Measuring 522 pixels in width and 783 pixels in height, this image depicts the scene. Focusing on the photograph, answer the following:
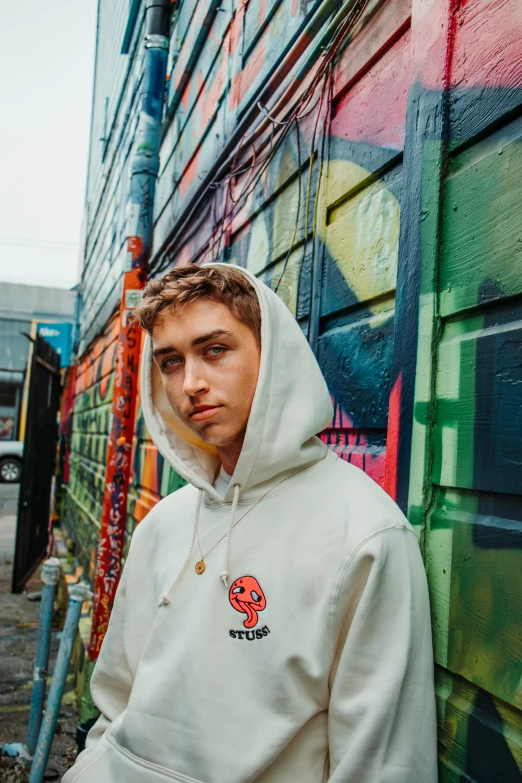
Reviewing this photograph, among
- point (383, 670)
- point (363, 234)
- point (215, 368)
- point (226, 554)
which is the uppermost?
point (363, 234)

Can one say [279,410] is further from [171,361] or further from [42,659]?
[42,659]

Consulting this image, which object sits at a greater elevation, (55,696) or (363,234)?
(363,234)

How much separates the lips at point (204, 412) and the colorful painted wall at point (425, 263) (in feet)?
1.59

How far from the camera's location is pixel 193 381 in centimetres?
165

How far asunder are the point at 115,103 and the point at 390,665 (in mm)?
10634

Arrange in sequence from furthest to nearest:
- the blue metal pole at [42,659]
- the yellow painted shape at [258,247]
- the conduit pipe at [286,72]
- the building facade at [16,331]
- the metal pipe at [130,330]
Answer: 1. the building facade at [16,331]
2. the metal pipe at [130,330]
3. the blue metal pole at [42,659]
4. the yellow painted shape at [258,247]
5. the conduit pipe at [286,72]

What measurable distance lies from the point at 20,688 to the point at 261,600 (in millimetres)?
4665

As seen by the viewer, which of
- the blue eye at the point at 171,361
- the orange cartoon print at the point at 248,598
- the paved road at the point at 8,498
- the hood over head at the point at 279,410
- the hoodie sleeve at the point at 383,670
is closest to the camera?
the hoodie sleeve at the point at 383,670

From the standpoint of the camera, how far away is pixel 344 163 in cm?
220

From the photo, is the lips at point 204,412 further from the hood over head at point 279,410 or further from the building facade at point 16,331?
the building facade at point 16,331

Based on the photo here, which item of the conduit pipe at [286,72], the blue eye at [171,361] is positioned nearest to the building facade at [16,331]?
the conduit pipe at [286,72]

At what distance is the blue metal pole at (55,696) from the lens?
10.0 ft

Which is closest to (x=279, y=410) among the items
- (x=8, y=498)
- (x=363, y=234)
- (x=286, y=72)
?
(x=363, y=234)

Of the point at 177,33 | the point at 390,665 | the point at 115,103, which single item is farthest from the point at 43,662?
the point at 115,103
